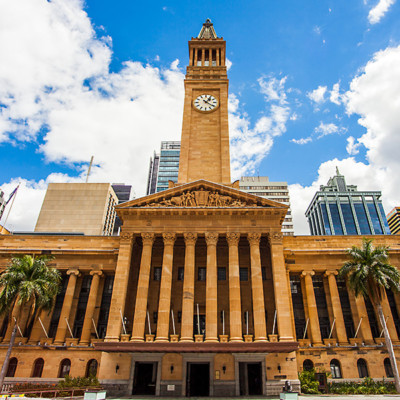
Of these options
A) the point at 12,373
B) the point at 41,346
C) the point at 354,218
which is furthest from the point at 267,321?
the point at 354,218

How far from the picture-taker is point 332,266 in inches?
1610

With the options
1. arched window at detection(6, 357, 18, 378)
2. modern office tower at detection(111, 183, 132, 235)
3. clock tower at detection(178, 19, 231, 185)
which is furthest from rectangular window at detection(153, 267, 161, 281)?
modern office tower at detection(111, 183, 132, 235)

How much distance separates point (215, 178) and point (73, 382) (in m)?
30.5

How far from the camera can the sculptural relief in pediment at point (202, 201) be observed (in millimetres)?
38375

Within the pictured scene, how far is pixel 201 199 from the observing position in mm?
38625

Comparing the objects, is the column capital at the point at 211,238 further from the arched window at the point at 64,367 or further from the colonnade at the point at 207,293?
the arched window at the point at 64,367

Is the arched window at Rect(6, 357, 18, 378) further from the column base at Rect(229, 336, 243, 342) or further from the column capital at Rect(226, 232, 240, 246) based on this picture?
the column capital at Rect(226, 232, 240, 246)

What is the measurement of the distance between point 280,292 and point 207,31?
171 feet

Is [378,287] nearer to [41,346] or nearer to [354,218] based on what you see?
[41,346]

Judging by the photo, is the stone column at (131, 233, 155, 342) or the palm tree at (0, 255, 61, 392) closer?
the palm tree at (0, 255, 61, 392)

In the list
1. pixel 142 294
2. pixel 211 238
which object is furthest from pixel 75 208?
pixel 211 238

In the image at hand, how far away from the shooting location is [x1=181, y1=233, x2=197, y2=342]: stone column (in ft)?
106

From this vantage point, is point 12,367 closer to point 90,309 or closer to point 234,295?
point 90,309

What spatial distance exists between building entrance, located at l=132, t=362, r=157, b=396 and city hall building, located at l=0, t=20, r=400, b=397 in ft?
0.36
